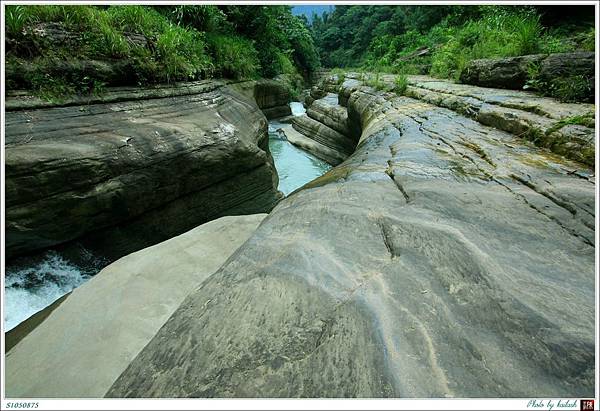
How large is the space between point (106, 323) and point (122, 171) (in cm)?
157

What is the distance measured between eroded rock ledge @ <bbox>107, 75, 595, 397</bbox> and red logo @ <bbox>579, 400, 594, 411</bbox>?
0.11 ft

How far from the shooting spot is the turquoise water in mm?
6633

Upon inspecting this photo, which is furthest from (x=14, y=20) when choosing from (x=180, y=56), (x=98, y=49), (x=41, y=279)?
(x=41, y=279)

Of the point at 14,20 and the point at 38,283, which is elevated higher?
the point at 14,20

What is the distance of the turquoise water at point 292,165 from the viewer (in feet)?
21.8

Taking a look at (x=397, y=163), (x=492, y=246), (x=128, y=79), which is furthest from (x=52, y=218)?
(x=492, y=246)

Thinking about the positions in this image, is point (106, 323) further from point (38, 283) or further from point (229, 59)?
point (229, 59)

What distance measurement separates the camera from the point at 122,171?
2939 mm

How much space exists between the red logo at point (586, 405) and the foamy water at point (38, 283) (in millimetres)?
3487

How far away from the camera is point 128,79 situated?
4.04m

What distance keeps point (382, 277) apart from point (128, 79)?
431 cm

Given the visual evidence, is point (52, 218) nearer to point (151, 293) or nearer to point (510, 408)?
point (151, 293)

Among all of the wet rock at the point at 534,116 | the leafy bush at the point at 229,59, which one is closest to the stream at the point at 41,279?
the wet rock at the point at 534,116

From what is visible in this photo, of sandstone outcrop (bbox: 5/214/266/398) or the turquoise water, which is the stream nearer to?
sandstone outcrop (bbox: 5/214/266/398)
